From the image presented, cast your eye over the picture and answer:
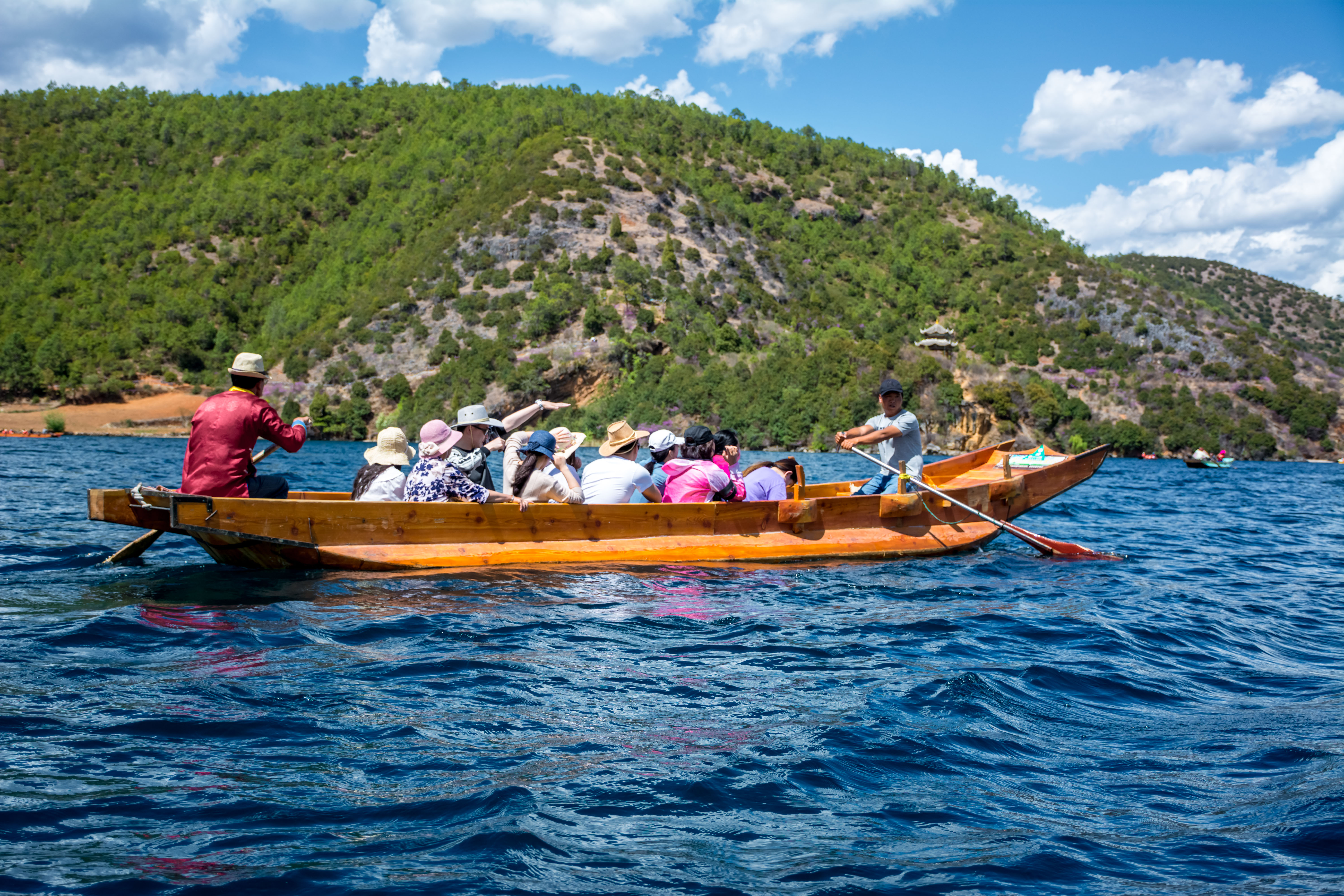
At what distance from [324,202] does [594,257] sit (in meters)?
47.6

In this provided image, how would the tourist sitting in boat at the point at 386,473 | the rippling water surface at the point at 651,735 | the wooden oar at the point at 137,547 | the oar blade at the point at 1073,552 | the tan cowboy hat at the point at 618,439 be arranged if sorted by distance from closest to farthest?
the rippling water surface at the point at 651,735 < the wooden oar at the point at 137,547 < the tourist sitting in boat at the point at 386,473 < the tan cowboy hat at the point at 618,439 < the oar blade at the point at 1073,552

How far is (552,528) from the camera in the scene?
30.2 feet

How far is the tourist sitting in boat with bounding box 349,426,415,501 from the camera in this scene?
919 centimetres

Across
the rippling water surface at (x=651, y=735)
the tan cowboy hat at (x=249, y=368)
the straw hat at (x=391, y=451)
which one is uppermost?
the tan cowboy hat at (x=249, y=368)

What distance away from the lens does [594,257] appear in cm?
8106

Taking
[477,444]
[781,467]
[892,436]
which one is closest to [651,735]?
[477,444]

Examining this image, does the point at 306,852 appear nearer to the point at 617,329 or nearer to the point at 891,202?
the point at 617,329

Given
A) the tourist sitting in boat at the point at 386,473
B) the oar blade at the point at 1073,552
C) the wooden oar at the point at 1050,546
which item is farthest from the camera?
the oar blade at the point at 1073,552

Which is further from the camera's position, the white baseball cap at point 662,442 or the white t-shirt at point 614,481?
the white baseball cap at point 662,442

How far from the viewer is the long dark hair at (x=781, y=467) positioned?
11.2 meters

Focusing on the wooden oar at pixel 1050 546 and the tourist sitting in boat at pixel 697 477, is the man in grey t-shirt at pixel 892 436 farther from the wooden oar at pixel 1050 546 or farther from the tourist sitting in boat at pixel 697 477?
the tourist sitting in boat at pixel 697 477

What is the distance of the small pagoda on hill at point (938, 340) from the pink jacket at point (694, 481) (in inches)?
3122

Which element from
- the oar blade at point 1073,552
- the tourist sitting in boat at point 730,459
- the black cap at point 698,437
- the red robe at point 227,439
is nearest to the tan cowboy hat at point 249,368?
the red robe at point 227,439

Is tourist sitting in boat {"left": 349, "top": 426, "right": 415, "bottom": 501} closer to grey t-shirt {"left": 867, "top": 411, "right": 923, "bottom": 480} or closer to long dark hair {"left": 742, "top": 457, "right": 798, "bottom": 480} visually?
long dark hair {"left": 742, "top": 457, "right": 798, "bottom": 480}
